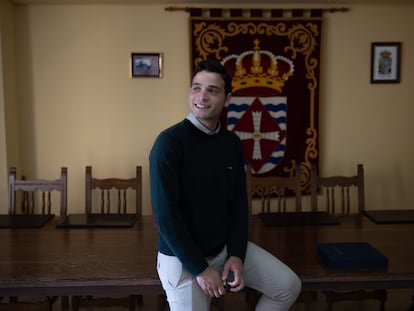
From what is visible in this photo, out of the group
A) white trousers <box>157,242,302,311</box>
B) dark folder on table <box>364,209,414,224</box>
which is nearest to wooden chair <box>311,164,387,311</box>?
dark folder on table <box>364,209,414,224</box>

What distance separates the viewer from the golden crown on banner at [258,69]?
3154mm

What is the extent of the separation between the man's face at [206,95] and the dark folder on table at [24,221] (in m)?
1.26

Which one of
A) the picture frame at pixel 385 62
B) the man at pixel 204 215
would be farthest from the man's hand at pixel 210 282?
the picture frame at pixel 385 62

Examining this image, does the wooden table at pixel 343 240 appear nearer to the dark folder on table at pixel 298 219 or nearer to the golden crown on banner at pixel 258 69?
the dark folder on table at pixel 298 219

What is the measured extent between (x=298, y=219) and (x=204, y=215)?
103cm

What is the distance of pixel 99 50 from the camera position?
10.3 feet

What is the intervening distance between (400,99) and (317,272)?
84.4 inches

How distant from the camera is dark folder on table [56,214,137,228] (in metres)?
2.27

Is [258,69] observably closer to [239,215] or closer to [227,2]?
[227,2]

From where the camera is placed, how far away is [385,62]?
10.6ft

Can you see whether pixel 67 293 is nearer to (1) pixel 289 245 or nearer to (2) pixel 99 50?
(1) pixel 289 245

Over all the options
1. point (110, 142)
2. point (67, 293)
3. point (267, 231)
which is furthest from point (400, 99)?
point (67, 293)

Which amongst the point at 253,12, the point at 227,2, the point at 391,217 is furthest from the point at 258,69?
the point at 391,217

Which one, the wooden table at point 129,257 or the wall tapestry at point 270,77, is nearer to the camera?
the wooden table at point 129,257
